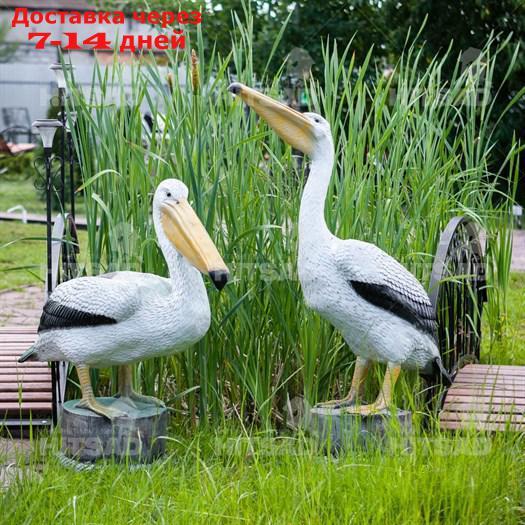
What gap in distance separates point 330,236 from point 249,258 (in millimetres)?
502

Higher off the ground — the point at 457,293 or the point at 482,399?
the point at 457,293

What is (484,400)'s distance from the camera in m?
3.78

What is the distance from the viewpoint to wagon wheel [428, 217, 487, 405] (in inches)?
146

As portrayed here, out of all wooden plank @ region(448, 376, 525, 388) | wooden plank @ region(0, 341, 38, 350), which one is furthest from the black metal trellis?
wooden plank @ region(448, 376, 525, 388)

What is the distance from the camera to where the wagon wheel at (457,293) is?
3.71 m

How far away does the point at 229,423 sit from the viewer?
3623 millimetres

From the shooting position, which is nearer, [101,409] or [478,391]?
[101,409]

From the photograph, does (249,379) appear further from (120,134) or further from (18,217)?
(18,217)

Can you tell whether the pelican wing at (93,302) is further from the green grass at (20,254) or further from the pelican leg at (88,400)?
the green grass at (20,254)

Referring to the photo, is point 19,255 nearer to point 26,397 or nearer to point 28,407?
point 26,397

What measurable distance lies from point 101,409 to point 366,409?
34.5 inches

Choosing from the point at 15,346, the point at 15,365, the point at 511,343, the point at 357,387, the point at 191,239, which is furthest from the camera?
the point at 511,343

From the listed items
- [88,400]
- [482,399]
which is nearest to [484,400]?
[482,399]

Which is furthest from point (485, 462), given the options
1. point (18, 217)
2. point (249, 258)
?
point (18, 217)
